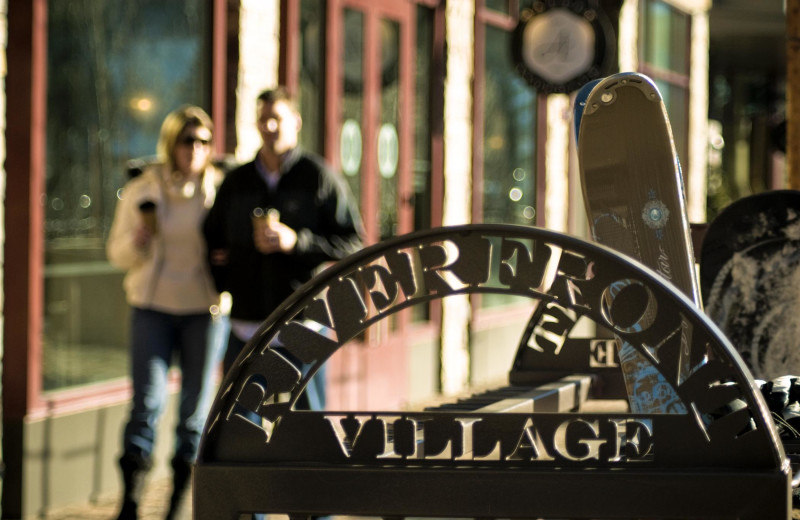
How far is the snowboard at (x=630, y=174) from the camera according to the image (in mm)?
2270

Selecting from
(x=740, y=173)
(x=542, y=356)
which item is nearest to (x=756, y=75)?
(x=740, y=173)

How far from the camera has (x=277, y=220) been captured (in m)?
5.04

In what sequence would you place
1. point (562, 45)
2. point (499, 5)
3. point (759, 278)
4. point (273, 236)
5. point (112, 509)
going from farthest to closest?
point (499, 5) < point (562, 45) < point (112, 509) < point (273, 236) < point (759, 278)

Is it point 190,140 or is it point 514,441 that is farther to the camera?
point 190,140

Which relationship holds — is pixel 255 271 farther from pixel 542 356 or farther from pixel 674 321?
pixel 674 321

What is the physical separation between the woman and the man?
19 cm

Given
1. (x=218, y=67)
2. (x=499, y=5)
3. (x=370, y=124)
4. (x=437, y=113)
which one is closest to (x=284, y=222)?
(x=218, y=67)

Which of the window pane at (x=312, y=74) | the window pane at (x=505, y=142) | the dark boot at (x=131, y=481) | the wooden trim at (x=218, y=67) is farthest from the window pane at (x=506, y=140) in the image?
the dark boot at (x=131, y=481)

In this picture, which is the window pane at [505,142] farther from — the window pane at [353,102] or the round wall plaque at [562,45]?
the window pane at [353,102]

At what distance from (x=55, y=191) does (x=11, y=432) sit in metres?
1.05

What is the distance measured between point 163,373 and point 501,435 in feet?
12.1

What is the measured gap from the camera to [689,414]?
1.79 m

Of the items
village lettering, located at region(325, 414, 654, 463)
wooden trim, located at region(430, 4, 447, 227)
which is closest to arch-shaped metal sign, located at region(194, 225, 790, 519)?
village lettering, located at region(325, 414, 654, 463)

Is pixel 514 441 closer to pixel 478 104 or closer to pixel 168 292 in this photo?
pixel 168 292
